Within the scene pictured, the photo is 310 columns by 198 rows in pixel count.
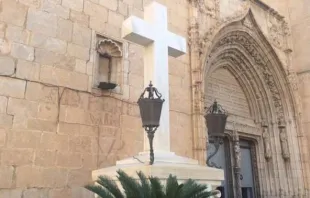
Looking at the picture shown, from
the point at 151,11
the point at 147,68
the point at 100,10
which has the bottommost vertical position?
the point at 147,68

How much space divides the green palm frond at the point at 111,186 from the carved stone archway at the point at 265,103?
4.85 m

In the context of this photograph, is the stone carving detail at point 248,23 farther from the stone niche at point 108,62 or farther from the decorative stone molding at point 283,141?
the stone niche at point 108,62

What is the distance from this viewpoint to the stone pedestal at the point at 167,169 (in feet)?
7.55

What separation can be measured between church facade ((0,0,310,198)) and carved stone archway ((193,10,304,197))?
3cm

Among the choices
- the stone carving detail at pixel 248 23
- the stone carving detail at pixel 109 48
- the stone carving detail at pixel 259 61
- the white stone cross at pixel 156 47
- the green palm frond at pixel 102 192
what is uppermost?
the stone carving detail at pixel 248 23

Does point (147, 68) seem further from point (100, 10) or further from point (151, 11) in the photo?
point (100, 10)

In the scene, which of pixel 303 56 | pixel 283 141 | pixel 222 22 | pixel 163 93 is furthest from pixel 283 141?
pixel 163 93

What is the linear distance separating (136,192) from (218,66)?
5602 millimetres

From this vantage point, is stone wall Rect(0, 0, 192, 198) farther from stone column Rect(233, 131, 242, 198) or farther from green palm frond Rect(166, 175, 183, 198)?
stone column Rect(233, 131, 242, 198)

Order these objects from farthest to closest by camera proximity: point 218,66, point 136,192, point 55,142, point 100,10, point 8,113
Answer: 1. point 218,66
2. point 100,10
3. point 55,142
4. point 8,113
5. point 136,192

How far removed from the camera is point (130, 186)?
2.11 metres

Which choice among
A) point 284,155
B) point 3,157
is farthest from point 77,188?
point 284,155

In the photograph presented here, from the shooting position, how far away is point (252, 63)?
7.88 meters

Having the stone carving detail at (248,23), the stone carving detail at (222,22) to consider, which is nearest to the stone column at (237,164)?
the stone carving detail at (222,22)
